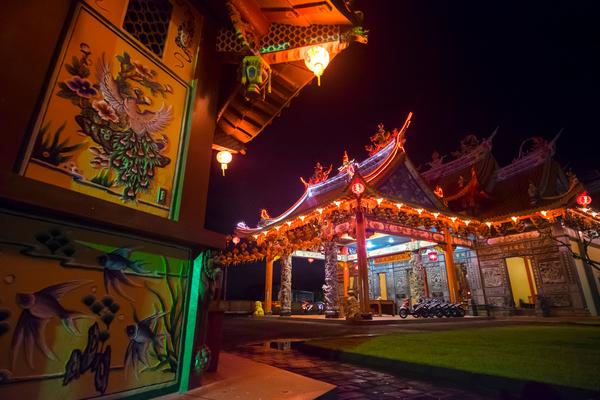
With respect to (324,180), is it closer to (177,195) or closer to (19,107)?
(177,195)

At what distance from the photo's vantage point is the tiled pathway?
2.89m

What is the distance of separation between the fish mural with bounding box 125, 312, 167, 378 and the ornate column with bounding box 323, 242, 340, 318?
10654 millimetres

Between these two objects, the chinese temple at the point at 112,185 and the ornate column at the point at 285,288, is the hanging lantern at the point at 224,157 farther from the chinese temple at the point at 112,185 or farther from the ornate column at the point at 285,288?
the ornate column at the point at 285,288

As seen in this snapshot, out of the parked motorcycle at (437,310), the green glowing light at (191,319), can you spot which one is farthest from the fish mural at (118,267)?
the parked motorcycle at (437,310)

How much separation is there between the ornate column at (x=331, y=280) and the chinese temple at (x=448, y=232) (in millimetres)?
43

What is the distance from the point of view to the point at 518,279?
A: 60.1 ft

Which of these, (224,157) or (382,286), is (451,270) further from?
(224,157)

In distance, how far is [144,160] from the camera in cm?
277

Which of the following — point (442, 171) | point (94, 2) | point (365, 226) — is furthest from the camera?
point (442, 171)

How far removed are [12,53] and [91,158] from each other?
2.60 feet

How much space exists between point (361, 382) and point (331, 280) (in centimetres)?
939

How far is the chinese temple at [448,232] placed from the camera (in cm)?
1224

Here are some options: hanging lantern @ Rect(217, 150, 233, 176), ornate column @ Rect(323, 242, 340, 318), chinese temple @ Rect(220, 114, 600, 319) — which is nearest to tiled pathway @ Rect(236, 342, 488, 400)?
hanging lantern @ Rect(217, 150, 233, 176)

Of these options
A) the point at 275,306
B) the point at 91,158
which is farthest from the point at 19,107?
the point at 275,306
